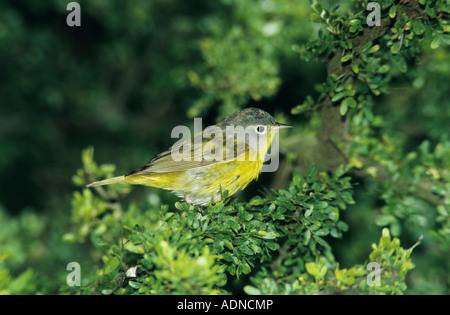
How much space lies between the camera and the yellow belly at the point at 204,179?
12.0ft

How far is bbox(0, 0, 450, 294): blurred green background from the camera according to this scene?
477 centimetres

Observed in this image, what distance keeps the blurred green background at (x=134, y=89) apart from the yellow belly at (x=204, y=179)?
116cm

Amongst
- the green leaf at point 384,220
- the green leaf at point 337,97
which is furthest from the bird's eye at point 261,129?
the green leaf at point 384,220

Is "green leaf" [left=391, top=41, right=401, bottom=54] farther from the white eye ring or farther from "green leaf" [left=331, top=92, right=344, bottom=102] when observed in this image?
the white eye ring

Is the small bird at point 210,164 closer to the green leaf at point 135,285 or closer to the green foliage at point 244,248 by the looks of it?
the green foliage at point 244,248

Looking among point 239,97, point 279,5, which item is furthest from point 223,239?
point 279,5

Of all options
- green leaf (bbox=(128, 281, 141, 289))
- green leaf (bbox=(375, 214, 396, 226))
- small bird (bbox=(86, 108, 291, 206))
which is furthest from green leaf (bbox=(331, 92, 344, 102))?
green leaf (bbox=(128, 281, 141, 289))

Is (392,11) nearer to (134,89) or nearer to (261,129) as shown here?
(261,129)

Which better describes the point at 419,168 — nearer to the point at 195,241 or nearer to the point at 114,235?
the point at 195,241

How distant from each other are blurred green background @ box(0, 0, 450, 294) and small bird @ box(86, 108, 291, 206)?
0.80 meters

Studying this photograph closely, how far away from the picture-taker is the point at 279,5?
5207 mm

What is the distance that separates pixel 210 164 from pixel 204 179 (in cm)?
15

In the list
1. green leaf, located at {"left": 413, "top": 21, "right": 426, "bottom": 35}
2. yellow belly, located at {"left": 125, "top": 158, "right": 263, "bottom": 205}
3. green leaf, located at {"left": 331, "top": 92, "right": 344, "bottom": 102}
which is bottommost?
yellow belly, located at {"left": 125, "top": 158, "right": 263, "bottom": 205}

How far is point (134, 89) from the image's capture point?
7.45m
